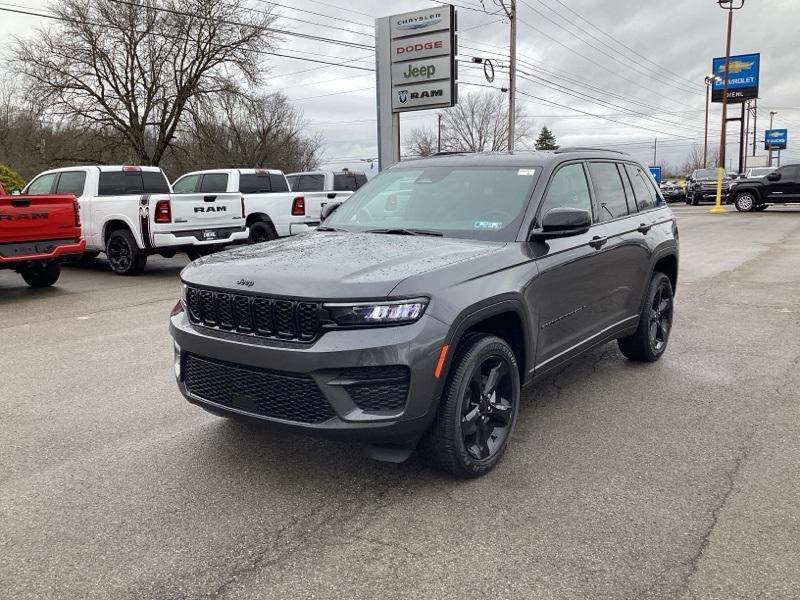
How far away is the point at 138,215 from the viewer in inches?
449

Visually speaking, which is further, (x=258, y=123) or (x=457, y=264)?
(x=258, y=123)

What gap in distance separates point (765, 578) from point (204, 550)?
7.59 ft

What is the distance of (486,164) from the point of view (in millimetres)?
4652

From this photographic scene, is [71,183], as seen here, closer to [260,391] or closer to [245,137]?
[260,391]

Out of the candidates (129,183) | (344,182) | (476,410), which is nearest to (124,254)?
(129,183)

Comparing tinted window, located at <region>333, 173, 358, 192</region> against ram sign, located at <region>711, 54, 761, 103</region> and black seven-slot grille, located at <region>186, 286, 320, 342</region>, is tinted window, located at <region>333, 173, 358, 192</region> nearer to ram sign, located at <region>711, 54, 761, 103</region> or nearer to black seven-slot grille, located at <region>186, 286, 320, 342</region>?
black seven-slot grille, located at <region>186, 286, 320, 342</region>

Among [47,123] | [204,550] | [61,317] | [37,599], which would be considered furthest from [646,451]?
[47,123]

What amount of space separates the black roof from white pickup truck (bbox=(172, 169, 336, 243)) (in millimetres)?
8953

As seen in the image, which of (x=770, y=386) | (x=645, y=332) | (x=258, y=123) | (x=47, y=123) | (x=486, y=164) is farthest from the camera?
(x=258, y=123)

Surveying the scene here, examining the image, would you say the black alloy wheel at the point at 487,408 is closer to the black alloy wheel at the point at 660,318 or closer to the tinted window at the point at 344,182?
the black alloy wheel at the point at 660,318

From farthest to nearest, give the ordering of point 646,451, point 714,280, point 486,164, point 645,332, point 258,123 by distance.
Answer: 1. point 258,123
2. point 714,280
3. point 645,332
4. point 486,164
5. point 646,451

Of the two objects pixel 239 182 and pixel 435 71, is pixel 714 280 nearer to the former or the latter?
pixel 239 182

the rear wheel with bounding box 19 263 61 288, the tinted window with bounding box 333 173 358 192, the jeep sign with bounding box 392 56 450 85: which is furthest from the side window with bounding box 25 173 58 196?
the jeep sign with bounding box 392 56 450 85

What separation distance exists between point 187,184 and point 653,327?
11520 mm
